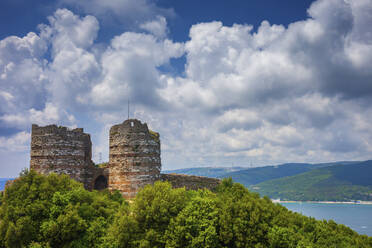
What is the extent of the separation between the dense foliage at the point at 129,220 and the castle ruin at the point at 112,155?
4.38 m

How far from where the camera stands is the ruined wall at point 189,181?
37.7 metres

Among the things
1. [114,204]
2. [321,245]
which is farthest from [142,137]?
[321,245]

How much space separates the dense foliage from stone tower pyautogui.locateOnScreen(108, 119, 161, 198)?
3.99 m

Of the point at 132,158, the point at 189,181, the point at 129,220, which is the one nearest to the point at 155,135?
the point at 132,158

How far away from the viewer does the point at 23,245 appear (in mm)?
22047

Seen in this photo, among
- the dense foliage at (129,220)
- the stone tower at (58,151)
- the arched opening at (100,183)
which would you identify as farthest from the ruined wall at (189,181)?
the stone tower at (58,151)

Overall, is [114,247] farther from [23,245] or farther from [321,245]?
[321,245]

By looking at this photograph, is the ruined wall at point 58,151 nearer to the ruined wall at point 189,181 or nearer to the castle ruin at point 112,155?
the castle ruin at point 112,155

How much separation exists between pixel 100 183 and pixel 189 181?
11.6 metres

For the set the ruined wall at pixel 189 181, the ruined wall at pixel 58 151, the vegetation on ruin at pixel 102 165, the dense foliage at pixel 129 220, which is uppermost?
the ruined wall at pixel 58 151

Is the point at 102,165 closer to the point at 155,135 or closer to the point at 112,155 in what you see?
the point at 112,155

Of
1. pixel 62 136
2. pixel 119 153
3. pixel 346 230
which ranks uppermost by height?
pixel 62 136

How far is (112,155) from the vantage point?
112 ft

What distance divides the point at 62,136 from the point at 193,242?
19412 millimetres
